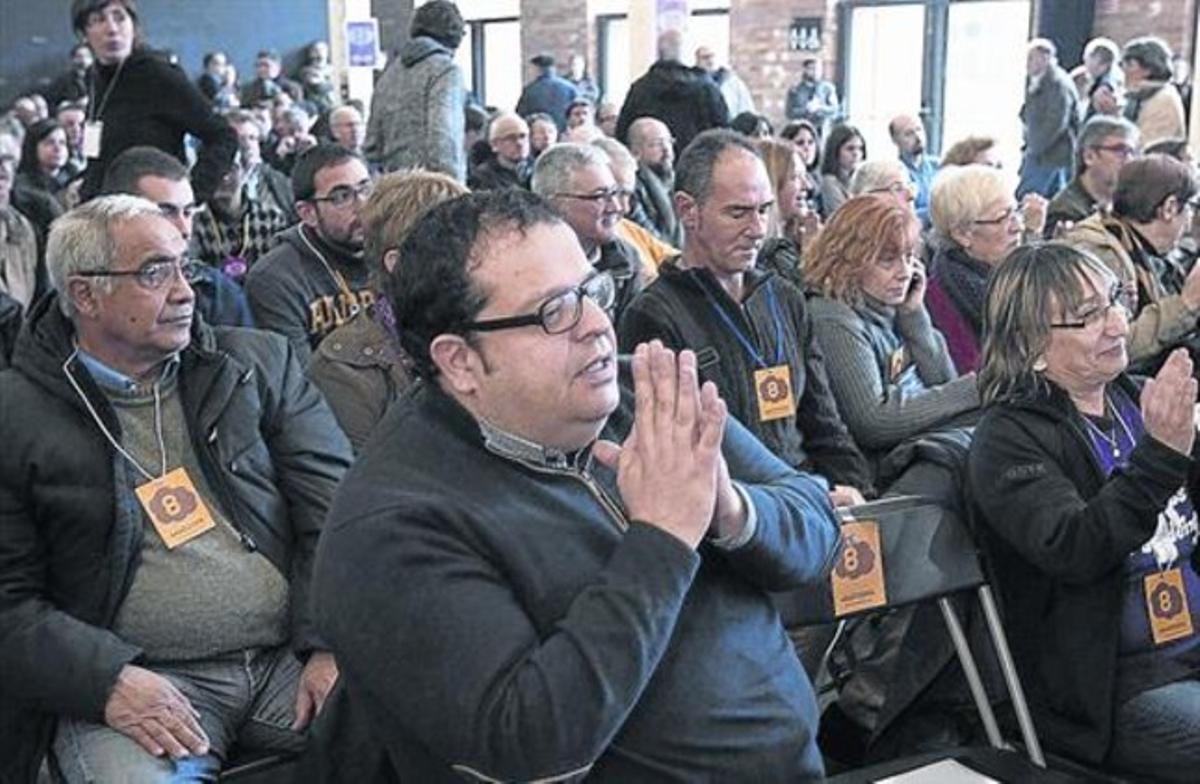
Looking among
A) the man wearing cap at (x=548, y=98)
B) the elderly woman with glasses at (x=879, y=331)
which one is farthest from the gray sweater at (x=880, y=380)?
the man wearing cap at (x=548, y=98)

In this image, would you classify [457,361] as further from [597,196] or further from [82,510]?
[597,196]

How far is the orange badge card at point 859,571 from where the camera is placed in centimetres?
223

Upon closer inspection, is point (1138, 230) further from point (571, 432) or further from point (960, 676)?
point (571, 432)

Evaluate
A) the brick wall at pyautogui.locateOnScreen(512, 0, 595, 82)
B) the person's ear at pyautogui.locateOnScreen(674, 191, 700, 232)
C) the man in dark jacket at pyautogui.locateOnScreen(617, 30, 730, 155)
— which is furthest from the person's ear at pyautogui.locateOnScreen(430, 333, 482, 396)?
the brick wall at pyautogui.locateOnScreen(512, 0, 595, 82)

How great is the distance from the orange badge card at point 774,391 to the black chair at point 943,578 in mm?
755

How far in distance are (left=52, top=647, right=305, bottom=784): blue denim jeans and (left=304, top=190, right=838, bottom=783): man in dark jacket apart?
573mm

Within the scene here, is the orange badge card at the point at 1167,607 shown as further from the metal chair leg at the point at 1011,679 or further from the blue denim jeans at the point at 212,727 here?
the blue denim jeans at the point at 212,727

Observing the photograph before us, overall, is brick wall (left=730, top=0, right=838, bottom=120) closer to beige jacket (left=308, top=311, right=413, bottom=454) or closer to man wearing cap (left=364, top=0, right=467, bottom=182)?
man wearing cap (left=364, top=0, right=467, bottom=182)

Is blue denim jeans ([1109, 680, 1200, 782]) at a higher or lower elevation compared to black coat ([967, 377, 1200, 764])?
lower

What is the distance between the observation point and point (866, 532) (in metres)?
2.26

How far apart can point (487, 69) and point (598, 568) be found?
50.1ft

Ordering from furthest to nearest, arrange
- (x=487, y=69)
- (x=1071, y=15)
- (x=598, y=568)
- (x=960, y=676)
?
(x=487, y=69)
(x=1071, y=15)
(x=960, y=676)
(x=598, y=568)

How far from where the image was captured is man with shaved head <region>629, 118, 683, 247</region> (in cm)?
583

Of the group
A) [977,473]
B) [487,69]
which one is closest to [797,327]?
[977,473]
